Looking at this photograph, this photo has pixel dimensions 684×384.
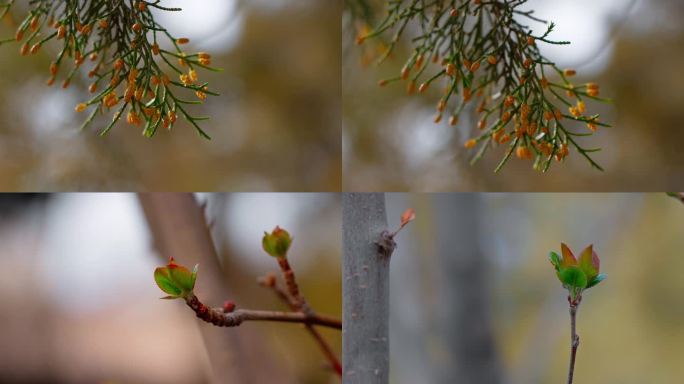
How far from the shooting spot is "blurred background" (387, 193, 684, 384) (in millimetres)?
1608

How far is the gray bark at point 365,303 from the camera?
1.59ft

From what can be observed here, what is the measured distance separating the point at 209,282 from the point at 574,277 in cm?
35

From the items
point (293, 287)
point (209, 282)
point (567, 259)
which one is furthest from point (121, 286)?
point (567, 259)

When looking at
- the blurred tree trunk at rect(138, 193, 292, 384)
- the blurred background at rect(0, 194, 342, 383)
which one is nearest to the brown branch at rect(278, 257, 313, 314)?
the blurred tree trunk at rect(138, 193, 292, 384)

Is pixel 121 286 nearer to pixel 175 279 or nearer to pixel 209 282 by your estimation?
pixel 209 282

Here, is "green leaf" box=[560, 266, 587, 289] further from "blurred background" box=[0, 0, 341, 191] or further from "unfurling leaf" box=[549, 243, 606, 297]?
"blurred background" box=[0, 0, 341, 191]

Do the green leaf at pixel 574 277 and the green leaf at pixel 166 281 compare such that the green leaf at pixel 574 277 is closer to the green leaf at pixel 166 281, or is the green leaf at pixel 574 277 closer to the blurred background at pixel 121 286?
the green leaf at pixel 166 281

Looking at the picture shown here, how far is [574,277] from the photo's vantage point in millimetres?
438

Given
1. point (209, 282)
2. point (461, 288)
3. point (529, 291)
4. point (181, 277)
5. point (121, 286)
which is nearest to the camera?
point (181, 277)

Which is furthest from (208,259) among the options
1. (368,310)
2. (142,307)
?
(142,307)

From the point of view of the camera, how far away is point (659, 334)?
1901 millimetres

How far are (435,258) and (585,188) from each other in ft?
1.48

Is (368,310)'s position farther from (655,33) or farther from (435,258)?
(655,33)

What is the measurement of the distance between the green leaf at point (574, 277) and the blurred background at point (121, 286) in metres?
0.55
